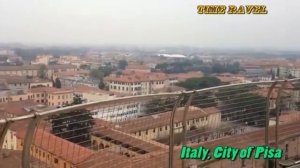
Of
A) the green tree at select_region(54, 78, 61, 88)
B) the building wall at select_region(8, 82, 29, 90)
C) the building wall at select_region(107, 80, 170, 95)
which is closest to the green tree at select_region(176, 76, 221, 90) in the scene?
the building wall at select_region(107, 80, 170, 95)

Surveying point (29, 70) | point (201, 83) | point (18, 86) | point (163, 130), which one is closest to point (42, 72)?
point (29, 70)

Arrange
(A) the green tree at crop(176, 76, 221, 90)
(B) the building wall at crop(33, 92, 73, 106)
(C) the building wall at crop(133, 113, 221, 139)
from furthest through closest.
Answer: (A) the green tree at crop(176, 76, 221, 90), (B) the building wall at crop(33, 92, 73, 106), (C) the building wall at crop(133, 113, 221, 139)

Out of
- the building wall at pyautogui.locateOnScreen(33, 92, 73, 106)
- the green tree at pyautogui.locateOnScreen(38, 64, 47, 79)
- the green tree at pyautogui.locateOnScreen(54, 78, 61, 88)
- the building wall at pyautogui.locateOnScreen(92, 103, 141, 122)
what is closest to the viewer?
the building wall at pyautogui.locateOnScreen(92, 103, 141, 122)

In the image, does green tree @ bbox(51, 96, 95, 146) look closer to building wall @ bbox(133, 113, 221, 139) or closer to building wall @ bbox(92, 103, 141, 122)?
building wall @ bbox(92, 103, 141, 122)

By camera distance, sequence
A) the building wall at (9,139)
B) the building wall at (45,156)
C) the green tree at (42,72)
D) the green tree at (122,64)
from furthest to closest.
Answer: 1. the green tree at (122,64)
2. the green tree at (42,72)
3. the building wall at (45,156)
4. the building wall at (9,139)

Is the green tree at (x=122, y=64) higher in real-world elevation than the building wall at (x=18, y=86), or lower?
higher

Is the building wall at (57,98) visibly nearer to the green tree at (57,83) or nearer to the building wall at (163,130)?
the green tree at (57,83)

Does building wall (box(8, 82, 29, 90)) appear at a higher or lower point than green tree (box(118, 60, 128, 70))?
lower

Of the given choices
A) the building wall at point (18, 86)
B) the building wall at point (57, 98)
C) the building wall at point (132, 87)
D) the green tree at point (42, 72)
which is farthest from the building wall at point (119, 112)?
the green tree at point (42, 72)
